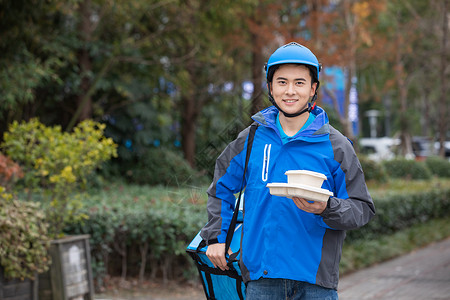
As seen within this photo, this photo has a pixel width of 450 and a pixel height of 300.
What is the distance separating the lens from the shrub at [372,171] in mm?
14602

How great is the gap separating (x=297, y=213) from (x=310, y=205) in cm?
21

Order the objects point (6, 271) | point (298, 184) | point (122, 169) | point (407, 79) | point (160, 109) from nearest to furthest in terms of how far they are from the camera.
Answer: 1. point (298, 184)
2. point (6, 271)
3. point (122, 169)
4. point (160, 109)
5. point (407, 79)

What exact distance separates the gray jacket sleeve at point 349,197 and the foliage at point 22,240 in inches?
124

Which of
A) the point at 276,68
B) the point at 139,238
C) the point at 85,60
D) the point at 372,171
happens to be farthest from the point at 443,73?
the point at 276,68

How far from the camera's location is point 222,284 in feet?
9.46

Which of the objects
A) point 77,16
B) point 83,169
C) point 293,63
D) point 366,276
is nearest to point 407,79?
point 77,16

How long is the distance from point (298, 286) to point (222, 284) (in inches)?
17.2

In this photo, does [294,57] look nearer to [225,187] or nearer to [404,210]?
[225,187]

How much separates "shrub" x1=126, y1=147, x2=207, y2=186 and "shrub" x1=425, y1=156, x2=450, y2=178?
408 inches

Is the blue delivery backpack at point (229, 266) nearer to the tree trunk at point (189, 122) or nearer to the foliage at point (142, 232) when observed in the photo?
the foliage at point (142, 232)

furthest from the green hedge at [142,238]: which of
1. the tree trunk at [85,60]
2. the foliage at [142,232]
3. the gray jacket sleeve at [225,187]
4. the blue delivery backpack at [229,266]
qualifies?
the tree trunk at [85,60]

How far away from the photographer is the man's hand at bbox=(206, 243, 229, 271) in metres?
2.69

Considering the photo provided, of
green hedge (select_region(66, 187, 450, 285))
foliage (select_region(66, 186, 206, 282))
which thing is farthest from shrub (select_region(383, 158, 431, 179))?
foliage (select_region(66, 186, 206, 282))

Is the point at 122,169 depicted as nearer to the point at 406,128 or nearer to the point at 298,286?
the point at 298,286
